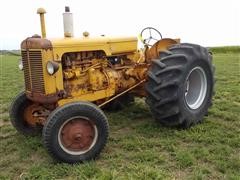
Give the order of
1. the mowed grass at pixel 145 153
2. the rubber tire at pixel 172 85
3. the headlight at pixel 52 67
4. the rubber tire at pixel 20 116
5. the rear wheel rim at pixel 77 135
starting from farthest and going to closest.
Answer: the rubber tire at pixel 20 116 → the rubber tire at pixel 172 85 → the headlight at pixel 52 67 → the rear wheel rim at pixel 77 135 → the mowed grass at pixel 145 153

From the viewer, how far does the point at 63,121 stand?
16.8 feet

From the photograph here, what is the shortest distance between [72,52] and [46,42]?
0.51 meters

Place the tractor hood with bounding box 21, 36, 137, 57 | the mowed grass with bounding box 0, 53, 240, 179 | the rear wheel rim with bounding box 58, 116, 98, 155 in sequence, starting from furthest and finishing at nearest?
the tractor hood with bounding box 21, 36, 137, 57
the rear wheel rim with bounding box 58, 116, 98, 155
the mowed grass with bounding box 0, 53, 240, 179

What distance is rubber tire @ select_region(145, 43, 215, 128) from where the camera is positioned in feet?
20.2

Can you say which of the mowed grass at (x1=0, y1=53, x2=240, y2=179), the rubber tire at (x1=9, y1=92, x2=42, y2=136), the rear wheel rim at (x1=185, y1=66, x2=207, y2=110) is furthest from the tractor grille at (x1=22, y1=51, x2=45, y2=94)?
the rear wheel rim at (x1=185, y1=66, x2=207, y2=110)

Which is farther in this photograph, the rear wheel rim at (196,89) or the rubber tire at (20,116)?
the rear wheel rim at (196,89)

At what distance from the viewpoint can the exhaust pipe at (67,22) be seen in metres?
5.93

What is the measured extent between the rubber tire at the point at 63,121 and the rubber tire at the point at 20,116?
4.80 feet

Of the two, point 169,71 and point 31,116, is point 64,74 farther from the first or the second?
point 169,71

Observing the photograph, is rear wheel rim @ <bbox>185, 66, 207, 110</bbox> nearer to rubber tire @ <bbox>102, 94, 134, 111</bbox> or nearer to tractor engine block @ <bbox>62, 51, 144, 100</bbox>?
tractor engine block @ <bbox>62, 51, 144, 100</bbox>

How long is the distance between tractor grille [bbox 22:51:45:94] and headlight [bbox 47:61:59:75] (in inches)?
7.4

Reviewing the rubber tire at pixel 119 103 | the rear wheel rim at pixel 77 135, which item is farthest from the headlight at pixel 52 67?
Answer: the rubber tire at pixel 119 103

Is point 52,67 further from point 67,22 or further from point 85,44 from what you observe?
point 67,22

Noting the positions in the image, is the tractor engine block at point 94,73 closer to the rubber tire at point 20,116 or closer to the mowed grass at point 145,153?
the mowed grass at point 145,153
